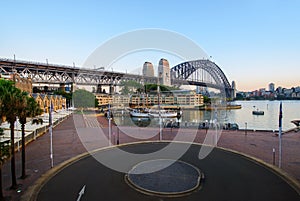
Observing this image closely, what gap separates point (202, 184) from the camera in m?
11.0

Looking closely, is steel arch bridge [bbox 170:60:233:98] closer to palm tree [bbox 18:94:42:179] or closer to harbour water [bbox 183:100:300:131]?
harbour water [bbox 183:100:300:131]

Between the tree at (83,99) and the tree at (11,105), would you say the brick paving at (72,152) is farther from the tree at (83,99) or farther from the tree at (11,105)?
the tree at (83,99)

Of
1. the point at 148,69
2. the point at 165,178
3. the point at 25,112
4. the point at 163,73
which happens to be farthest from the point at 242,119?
the point at 148,69

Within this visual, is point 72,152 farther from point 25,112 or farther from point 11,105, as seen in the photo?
point 11,105

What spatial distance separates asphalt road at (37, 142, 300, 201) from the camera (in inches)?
380

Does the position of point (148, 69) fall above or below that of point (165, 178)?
above

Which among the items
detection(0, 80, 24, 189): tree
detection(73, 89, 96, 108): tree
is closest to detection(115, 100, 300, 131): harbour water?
detection(0, 80, 24, 189): tree

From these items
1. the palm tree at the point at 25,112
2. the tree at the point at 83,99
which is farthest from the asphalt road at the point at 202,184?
the tree at the point at 83,99

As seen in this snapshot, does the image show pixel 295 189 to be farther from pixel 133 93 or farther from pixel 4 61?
pixel 133 93

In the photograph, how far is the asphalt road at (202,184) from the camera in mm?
9656

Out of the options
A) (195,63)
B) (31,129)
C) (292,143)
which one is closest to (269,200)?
(292,143)

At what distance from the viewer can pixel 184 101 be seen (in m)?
104

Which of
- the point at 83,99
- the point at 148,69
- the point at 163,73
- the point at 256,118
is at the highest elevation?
the point at 148,69

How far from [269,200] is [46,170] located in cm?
1338
